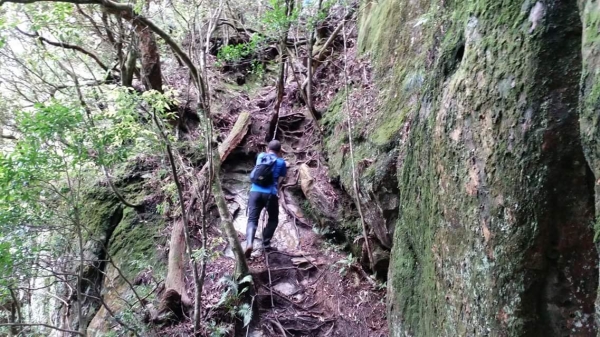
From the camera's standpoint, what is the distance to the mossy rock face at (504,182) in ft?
7.86

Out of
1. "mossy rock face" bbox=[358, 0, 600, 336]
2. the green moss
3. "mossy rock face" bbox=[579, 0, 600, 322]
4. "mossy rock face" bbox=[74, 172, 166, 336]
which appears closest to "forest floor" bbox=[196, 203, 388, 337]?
the green moss

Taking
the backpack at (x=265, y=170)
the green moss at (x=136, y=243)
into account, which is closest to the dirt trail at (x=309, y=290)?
the backpack at (x=265, y=170)

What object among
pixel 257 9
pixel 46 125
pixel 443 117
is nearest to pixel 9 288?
pixel 46 125

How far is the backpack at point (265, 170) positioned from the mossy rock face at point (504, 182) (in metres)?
3.34

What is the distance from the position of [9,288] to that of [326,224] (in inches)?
190

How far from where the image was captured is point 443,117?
136 inches

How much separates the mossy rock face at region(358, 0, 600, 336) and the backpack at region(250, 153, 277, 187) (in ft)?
11.0

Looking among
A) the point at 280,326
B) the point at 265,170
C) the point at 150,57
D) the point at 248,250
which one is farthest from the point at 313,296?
the point at 150,57

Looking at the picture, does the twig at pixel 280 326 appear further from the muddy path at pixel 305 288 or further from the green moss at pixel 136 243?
the green moss at pixel 136 243

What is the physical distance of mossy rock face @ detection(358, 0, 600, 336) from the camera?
7.86 ft

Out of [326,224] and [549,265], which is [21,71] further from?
[549,265]

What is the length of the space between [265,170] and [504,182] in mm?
4649

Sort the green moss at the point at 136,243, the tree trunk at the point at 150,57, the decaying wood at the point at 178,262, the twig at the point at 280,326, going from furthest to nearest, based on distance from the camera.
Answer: the tree trunk at the point at 150,57 < the green moss at the point at 136,243 < the decaying wood at the point at 178,262 < the twig at the point at 280,326

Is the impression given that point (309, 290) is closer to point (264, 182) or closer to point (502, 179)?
point (264, 182)
